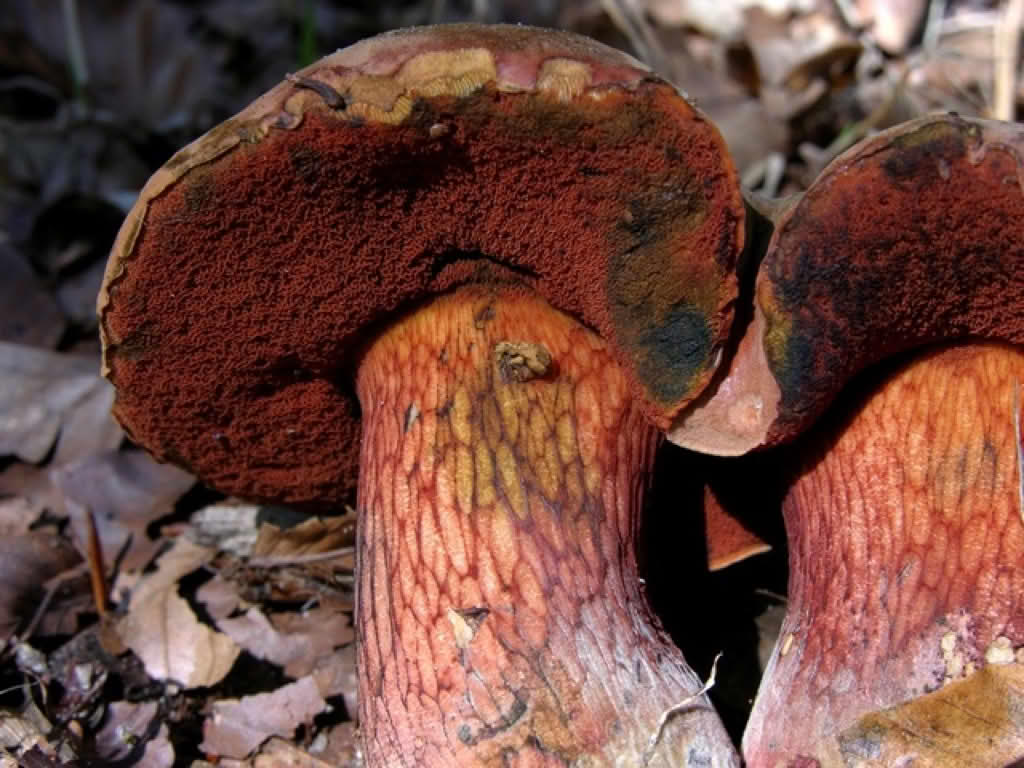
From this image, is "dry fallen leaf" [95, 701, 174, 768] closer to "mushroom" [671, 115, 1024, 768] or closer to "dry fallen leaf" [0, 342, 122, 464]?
"dry fallen leaf" [0, 342, 122, 464]

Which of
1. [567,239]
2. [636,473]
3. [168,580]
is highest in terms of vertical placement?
[567,239]

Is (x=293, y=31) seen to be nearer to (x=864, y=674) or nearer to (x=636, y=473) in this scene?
(x=636, y=473)

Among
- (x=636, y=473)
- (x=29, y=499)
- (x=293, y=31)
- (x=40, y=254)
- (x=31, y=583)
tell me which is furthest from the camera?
(x=293, y=31)

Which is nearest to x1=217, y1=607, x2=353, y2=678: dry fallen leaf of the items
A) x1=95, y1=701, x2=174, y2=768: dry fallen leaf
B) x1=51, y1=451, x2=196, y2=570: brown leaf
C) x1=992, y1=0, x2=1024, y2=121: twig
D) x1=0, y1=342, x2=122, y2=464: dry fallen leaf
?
x1=95, y1=701, x2=174, y2=768: dry fallen leaf

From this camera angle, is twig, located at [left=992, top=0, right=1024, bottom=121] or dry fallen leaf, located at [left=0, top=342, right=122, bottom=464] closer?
dry fallen leaf, located at [left=0, top=342, right=122, bottom=464]

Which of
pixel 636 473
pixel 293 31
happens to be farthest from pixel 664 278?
pixel 293 31

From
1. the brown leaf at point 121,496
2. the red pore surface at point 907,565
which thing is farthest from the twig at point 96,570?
the red pore surface at point 907,565

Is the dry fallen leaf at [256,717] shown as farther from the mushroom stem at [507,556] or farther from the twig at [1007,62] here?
the twig at [1007,62]
